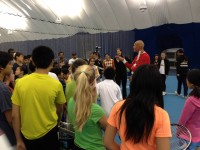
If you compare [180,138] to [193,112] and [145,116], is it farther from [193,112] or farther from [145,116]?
[145,116]

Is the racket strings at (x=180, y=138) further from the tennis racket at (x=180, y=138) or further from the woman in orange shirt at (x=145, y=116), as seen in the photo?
the woman in orange shirt at (x=145, y=116)

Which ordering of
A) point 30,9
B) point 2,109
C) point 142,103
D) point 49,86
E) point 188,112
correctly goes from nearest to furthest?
point 142,103
point 2,109
point 49,86
point 188,112
point 30,9

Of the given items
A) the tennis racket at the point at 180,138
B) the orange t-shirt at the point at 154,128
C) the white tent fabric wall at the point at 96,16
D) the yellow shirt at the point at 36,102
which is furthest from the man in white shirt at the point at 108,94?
the white tent fabric wall at the point at 96,16

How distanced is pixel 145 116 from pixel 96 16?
16.8 m

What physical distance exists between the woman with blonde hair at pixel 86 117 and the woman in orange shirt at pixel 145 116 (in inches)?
24.9

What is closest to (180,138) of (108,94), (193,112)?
(193,112)

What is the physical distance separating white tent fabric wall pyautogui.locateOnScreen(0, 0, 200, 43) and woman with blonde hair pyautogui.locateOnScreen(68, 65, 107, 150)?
42.3ft

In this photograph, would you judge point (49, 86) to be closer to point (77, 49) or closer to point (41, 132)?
point (41, 132)

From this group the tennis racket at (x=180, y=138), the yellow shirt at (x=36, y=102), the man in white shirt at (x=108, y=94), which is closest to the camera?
the tennis racket at (x=180, y=138)

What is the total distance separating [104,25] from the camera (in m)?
18.2

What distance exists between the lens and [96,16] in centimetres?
1781

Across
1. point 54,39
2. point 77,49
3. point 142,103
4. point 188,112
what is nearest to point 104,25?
point 77,49

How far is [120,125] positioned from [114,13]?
15.7 metres

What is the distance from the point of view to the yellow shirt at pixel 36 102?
8.10 feet
